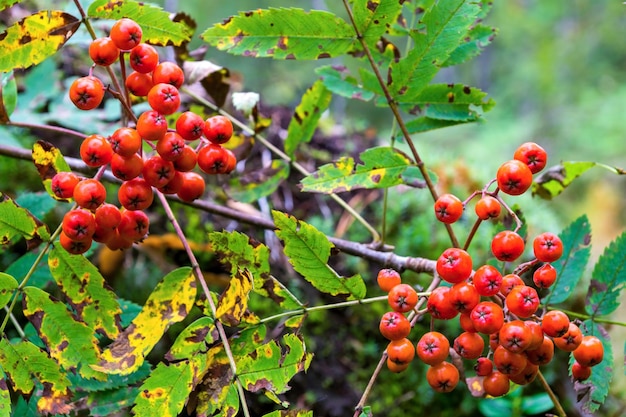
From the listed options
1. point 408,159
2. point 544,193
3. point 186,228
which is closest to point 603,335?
point 544,193

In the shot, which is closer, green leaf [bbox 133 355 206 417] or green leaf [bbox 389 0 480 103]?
green leaf [bbox 133 355 206 417]

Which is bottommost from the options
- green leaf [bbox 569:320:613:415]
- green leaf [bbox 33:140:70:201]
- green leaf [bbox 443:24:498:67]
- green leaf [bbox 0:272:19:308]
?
green leaf [bbox 569:320:613:415]

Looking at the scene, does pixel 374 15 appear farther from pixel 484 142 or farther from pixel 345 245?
pixel 484 142

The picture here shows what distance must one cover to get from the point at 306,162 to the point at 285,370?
3.69 feet

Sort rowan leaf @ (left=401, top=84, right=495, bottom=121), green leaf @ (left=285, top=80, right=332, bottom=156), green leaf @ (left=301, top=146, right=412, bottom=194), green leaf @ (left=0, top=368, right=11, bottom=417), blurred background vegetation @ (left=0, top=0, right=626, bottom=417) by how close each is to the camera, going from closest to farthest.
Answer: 1. green leaf @ (left=0, top=368, right=11, bottom=417)
2. green leaf @ (left=301, top=146, right=412, bottom=194)
3. rowan leaf @ (left=401, top=84, right=495, bottom=121)
4. green leaf @ (left=285, top=80, right=332, bottom=156)
5. blurred background vegetation @ (left=0, top=0, right=626, bottom=417)

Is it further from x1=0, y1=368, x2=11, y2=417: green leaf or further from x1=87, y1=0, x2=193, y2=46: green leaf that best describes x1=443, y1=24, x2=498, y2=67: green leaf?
x1=0, y1=368, x2=11, y2=417: green leaf

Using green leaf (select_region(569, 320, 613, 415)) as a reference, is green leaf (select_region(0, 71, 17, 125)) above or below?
above

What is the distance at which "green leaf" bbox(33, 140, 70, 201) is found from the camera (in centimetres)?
81

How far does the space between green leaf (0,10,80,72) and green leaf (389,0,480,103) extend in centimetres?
54

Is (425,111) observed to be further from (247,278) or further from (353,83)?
(247,278)

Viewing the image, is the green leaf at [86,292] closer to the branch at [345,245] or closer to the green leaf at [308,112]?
the branch at [345,245]

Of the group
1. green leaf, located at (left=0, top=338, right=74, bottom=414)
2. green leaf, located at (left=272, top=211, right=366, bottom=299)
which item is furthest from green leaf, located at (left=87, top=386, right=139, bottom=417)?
green leaf, located at (left=272, top=211, right=366, bottom=299)

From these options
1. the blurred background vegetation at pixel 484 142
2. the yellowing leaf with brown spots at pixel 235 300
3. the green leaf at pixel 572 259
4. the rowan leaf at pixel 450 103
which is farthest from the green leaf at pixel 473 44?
the yellowing leaf with brown spots at pixel 235 300

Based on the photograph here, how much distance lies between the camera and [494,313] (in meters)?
0.71
